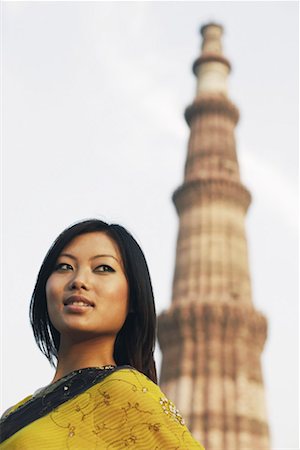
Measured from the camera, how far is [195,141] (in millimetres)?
18594

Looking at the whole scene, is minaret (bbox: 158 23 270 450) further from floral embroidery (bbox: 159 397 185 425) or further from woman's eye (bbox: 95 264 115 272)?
floral embroidery (bbox: 159 397 185 425)

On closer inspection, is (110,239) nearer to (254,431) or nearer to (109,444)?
(109,444)

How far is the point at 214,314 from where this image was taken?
1546 centimetres

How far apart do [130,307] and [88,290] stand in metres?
0.15

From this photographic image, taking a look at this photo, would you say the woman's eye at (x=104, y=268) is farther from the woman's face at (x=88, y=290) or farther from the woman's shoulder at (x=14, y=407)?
the woman's shoulder at (x=14, y=407)

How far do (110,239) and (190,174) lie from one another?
51.8ft

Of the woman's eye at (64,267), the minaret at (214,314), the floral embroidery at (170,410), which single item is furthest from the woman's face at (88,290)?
the minaret at (214,314)

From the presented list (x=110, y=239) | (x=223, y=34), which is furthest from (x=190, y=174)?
(x=110, y=239)

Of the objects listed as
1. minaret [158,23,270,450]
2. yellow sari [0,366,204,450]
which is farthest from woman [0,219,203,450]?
minaret [158,23,270,450]

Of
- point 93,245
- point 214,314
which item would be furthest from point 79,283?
point 214,314

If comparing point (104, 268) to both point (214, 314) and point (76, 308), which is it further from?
point (214, 314)

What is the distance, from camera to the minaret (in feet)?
47.5

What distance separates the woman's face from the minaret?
12869 millimetres

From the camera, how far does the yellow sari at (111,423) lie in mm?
1649
